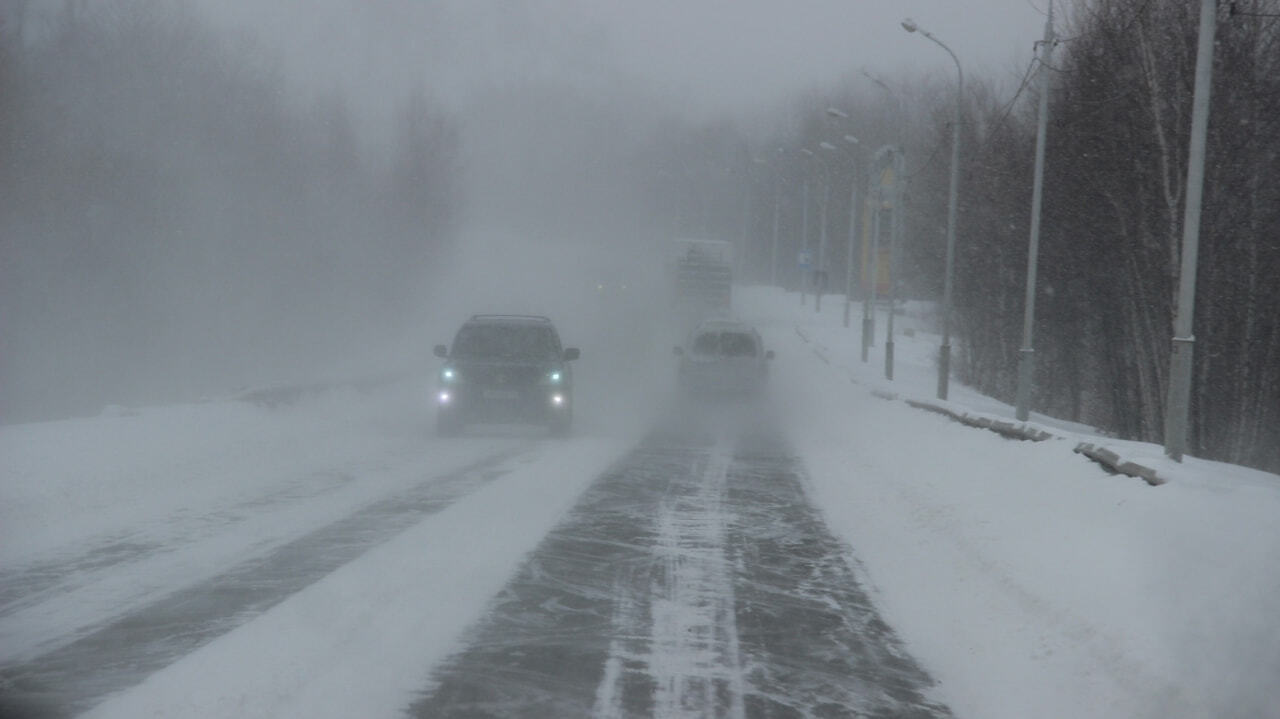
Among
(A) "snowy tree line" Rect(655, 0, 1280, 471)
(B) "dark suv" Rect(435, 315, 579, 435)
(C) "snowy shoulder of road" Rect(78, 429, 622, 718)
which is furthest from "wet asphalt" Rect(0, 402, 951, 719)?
(A) "snowy tree line" Rect(655, 0, 1280, 471)

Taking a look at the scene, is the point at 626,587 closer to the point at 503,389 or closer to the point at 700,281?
the point at 503,389

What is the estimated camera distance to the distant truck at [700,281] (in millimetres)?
64812

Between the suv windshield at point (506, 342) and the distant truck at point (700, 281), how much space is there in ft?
135

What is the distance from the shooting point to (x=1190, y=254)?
14.1 metres

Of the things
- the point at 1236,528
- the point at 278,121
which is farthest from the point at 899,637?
the point at 278,121

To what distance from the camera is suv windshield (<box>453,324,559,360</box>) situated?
23.3m

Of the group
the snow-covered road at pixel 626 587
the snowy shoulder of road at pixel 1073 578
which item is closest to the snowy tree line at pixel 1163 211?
the snow-covered road at pixel 626 587

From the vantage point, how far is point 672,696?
664 centimetres

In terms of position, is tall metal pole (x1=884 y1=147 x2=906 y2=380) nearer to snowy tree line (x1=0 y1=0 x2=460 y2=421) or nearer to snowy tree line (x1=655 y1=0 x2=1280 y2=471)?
snowy tree line (x1=655 y1=0 x2=1280 y2=471)

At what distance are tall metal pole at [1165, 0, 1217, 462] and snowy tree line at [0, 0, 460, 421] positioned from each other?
36.8 m

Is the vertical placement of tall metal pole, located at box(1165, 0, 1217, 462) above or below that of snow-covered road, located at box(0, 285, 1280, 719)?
above

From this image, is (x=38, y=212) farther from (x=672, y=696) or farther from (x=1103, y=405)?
(x=672, y=696)

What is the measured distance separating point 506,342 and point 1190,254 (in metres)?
12.1

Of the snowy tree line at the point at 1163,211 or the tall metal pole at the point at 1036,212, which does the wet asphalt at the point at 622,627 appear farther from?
the snowy tree line at the point at 1163,211
